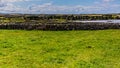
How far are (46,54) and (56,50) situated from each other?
2.30 meters

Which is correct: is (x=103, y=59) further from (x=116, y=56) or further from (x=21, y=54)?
(x=21, y=54)

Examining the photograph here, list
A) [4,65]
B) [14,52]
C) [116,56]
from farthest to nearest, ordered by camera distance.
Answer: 1. [14,52]
2. [116,56]
3. [4,65]

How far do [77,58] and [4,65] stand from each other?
5.89 m

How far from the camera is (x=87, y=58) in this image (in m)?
22.2

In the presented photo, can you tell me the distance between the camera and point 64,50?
25781 mm

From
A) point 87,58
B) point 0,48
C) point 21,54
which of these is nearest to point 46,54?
Result: point 21,54

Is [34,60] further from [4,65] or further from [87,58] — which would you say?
[87,58]

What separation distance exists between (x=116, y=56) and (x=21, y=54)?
7.86 meters

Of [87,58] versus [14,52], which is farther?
[14,52]

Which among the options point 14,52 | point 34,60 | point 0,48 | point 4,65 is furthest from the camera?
point 0,48

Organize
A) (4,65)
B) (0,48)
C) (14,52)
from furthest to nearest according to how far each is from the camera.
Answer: (0,48) < (14,52) < (4,65)

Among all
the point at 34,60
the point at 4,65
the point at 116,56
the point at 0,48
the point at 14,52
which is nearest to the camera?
the point at 4,65

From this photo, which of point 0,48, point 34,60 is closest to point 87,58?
point 34,60

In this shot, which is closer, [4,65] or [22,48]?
[4,65]
